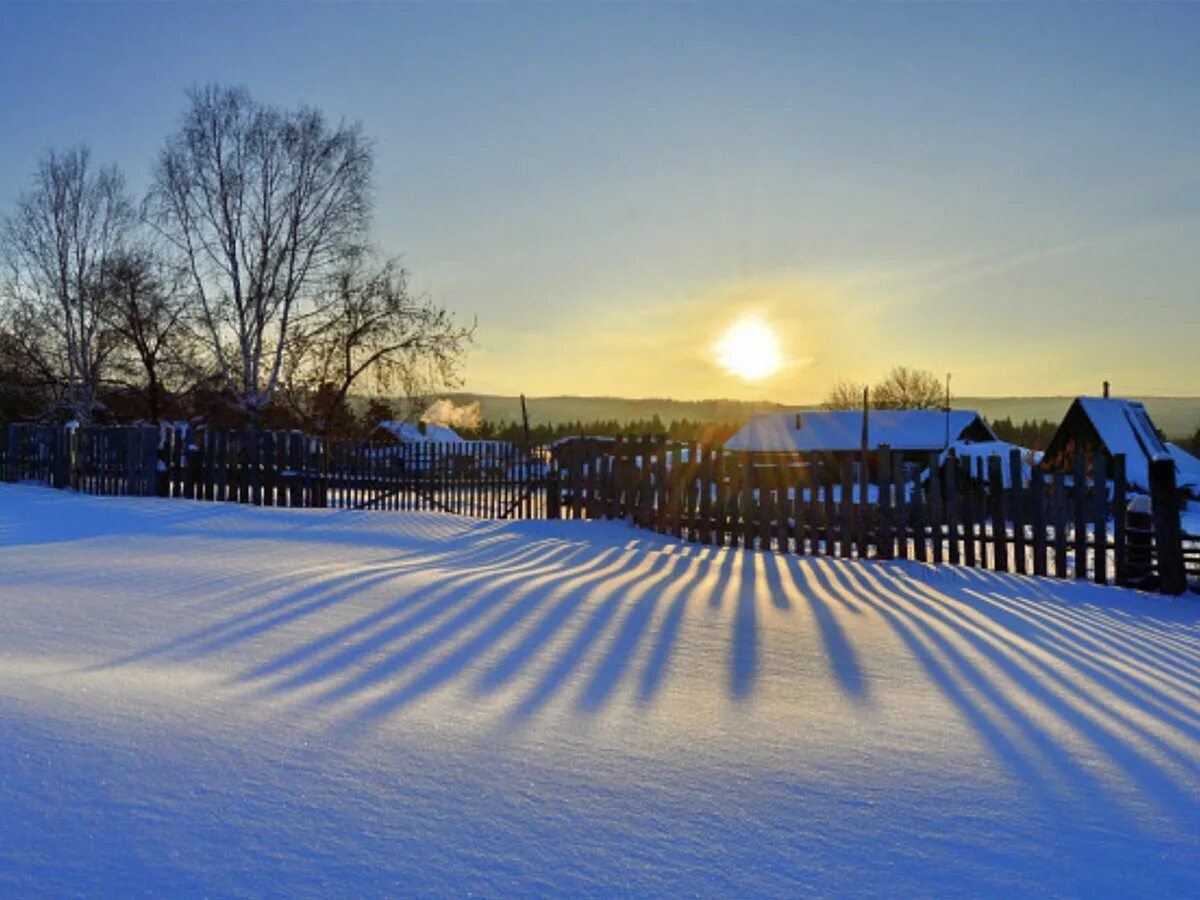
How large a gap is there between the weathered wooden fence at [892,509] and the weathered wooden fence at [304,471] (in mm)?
4398

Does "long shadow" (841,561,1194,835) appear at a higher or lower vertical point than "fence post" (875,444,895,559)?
lower

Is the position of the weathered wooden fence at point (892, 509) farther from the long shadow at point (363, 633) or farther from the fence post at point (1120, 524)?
the long shadow at point (363, 633)

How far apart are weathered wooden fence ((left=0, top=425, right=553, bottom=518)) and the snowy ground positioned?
472 inches

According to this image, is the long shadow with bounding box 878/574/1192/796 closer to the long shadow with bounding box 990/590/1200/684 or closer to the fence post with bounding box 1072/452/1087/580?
the long shadow with bounding box 990/590/1200/684

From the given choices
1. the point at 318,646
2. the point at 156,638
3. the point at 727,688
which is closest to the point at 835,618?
the point at 727,688

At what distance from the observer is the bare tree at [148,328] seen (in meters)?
26.0

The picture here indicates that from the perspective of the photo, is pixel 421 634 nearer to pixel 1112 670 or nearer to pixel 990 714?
pixel 990 714

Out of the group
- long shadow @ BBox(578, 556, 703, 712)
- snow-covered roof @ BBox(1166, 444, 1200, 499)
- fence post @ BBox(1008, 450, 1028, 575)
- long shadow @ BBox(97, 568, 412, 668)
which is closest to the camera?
long shadow @ BBox(578, 556, 703, 712)

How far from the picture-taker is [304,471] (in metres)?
19.3

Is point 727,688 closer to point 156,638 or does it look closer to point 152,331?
point 156,638

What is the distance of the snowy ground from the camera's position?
253 cm

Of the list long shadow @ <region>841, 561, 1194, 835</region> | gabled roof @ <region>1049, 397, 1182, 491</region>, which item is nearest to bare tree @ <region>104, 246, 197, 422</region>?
long shadow @ <region>841, 561, 1194, 835</region>

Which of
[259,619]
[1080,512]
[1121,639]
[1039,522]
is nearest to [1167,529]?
[1080,512]

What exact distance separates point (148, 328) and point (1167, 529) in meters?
29.1
